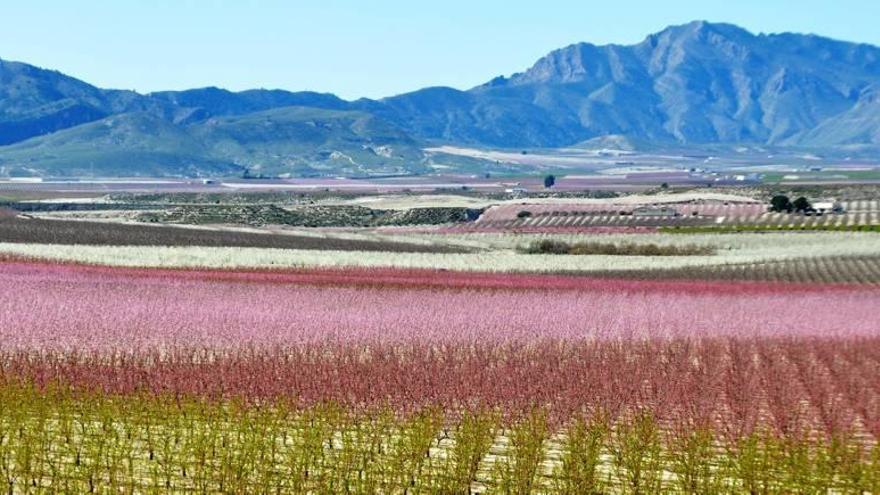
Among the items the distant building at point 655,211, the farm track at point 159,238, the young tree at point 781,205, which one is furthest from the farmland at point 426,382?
the young tree at point 781,205

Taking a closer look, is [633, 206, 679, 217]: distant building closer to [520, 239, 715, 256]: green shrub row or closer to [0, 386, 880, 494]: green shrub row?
[520, 239, 715, 256]: green shrub row

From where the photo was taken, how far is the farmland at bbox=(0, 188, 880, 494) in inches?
575

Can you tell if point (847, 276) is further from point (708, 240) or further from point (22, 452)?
point (22, 452)

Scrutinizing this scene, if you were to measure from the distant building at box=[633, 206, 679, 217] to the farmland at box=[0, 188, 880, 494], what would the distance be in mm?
63095

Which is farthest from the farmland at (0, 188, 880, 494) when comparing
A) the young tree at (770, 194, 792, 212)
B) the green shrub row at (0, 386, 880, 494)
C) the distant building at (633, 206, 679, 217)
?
the young tree at (770, 194, 792, 212)

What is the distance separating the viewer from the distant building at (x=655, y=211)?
112 m

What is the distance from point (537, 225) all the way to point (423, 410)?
8884 cm

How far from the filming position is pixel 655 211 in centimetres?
11500

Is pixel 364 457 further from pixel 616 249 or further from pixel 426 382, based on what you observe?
pixel 616 249

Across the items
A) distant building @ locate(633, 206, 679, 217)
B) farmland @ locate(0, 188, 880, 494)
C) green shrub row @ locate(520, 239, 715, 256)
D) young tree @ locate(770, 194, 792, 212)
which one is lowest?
distant building @ locate(633, 206, 679, 217)

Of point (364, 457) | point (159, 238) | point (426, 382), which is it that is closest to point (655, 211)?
point (159, 238)

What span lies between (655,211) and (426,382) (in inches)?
3808

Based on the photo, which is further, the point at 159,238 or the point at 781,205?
the point at 781,205

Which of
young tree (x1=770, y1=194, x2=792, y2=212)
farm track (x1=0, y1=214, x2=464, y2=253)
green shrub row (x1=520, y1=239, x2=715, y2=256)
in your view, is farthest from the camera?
young tree (x1=770, y1=194, x2=792, y2=212)
